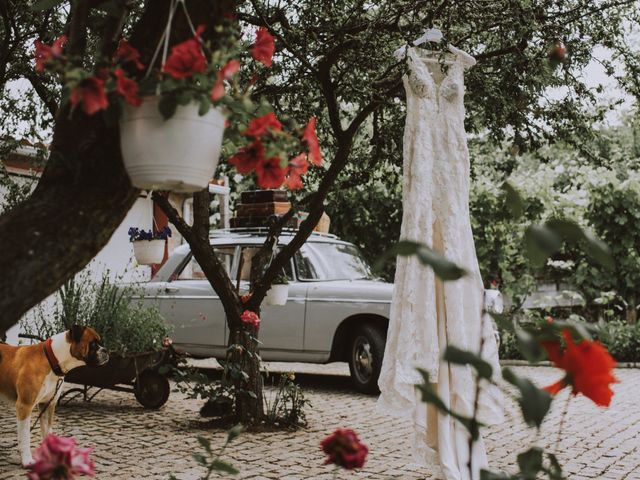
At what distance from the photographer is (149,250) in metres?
7.50

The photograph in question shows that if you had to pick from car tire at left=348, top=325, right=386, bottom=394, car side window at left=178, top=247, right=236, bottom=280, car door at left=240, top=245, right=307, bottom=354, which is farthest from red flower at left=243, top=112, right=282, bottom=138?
car side window at left=178, top=247, right=236, bottom=280

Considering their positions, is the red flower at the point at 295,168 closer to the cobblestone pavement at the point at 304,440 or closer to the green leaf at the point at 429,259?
the green leaf at the point at 429,259

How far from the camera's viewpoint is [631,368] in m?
11.5

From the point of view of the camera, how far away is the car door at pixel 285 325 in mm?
9070

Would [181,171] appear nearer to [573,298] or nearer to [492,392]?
[492,392]

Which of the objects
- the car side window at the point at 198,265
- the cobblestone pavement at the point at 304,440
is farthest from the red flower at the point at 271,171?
the car side window at the point at 198,265

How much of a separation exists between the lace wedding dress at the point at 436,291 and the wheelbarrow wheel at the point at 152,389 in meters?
3.79

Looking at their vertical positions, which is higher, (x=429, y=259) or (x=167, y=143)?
(x=167, y=143)

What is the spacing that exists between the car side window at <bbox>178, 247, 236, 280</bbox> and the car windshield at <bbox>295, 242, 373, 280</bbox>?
88 centimetres

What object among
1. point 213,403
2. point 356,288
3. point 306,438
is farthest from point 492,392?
point 356,288

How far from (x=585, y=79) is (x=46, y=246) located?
18.7ft

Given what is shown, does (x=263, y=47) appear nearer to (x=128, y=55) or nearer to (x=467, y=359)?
(x=128, y=55)

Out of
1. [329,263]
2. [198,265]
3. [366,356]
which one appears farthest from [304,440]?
[198,265]

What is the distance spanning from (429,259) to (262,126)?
539 mm
